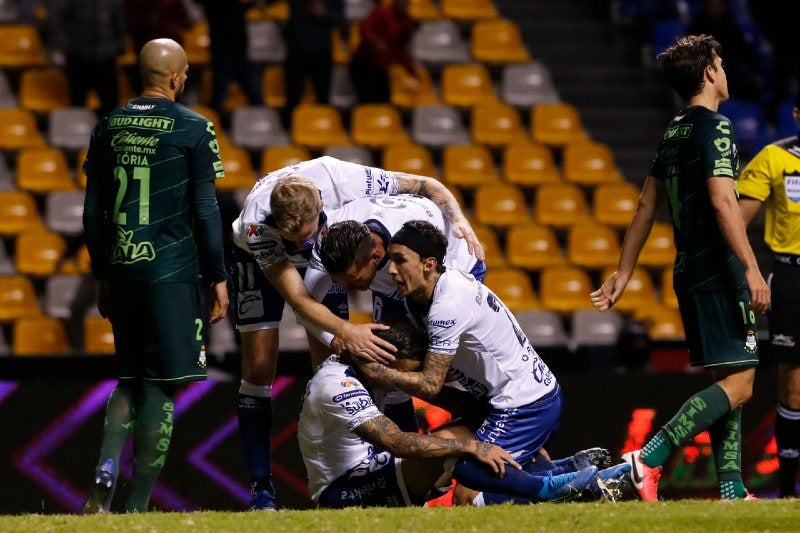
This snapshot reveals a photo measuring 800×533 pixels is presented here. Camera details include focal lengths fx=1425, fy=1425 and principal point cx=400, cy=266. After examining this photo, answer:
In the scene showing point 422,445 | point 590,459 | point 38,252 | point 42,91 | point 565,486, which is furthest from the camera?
point 42,91

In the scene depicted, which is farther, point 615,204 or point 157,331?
point 615,204

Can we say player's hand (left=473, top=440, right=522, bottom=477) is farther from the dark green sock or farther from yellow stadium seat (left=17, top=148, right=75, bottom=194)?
yellow stadium seat (left=17, top=148, right=75, bottom=194)

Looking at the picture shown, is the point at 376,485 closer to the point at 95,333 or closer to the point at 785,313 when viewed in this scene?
the point at 785,313

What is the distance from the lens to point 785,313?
7.86 m

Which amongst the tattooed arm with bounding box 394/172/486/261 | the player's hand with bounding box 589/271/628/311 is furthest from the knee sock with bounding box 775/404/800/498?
the tattooed arm with bounding box 394/172/486/261

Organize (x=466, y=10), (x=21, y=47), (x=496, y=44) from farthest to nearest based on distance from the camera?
1. (x=466, y=10)
2. (x=496, y=44)
3. (x=21, y=47)

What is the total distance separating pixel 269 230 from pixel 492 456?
152 cm

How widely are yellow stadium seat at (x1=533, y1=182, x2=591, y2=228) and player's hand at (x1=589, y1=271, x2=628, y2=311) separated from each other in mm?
5812

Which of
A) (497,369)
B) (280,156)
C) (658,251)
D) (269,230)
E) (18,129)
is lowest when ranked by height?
(658,251)

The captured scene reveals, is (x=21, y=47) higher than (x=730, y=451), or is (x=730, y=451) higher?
(x=21, y=47)

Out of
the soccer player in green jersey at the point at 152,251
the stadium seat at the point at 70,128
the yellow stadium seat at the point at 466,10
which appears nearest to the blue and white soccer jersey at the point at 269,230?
the soccer player in green jersey at the point at 152,251

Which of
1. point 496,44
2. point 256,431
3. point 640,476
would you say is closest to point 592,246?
point 496,44

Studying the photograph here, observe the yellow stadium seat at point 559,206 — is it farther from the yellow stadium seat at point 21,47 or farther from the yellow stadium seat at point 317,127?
the yellow stadium seat at point 21,47

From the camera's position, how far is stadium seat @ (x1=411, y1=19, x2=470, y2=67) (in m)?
14.4
